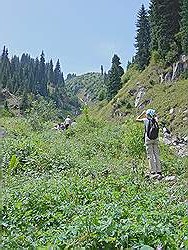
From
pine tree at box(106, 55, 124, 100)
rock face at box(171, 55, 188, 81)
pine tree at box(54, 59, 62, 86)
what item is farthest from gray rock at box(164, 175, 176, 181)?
pine tree at box(54, 59, 62, 86)

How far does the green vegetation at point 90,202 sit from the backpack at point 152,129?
955 millimetres

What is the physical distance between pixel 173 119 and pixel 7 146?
71.2 feet

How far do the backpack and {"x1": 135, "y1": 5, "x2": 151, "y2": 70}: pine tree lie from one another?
4275 cm

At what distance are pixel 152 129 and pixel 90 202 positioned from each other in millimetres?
4291

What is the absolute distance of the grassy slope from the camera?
111 ft

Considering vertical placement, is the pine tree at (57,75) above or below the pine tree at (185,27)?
above

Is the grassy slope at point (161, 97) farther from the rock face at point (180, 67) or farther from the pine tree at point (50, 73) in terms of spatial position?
the pine tree at point (50, 73)

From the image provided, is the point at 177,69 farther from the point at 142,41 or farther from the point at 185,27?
the point at 142,41

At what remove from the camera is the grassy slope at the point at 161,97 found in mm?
33938

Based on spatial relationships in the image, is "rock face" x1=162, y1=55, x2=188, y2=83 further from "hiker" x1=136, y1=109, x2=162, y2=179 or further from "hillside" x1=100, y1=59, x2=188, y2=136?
"hiker" x1=136, y1=109, x2=162, y2=179

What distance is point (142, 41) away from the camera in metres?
58.5

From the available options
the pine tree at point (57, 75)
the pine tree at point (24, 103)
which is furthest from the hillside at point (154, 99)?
the pine tree at point (57, 75)

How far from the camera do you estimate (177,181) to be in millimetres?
10617

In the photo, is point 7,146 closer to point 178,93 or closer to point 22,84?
point 178,93
